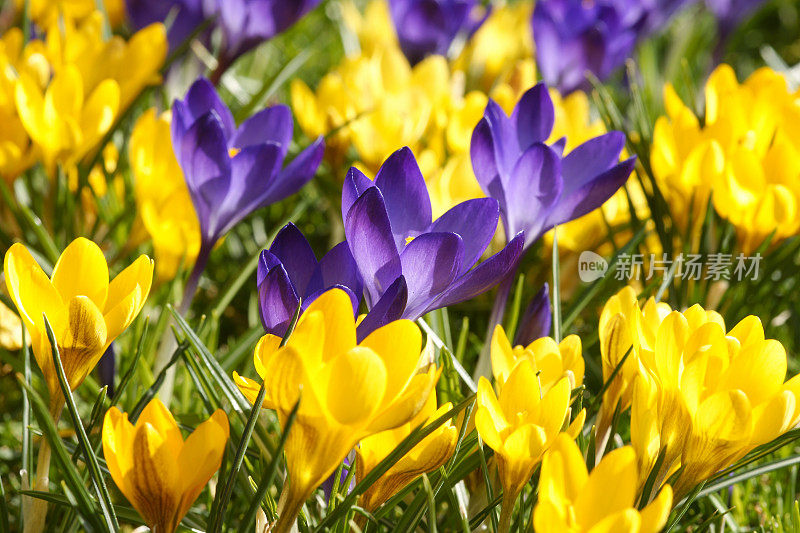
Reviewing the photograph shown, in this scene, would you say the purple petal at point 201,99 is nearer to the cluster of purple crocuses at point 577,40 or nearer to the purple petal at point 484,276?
the purple petal at point 484,276

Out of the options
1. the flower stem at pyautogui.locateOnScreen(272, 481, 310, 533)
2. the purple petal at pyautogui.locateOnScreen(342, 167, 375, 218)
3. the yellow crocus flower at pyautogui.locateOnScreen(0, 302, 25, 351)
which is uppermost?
the yellow crocus flower at pyautogui.locateOnScreen(0, 302, 25, 351)

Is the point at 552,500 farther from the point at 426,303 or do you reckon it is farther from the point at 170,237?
the point at 170,237

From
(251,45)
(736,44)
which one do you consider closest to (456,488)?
(251,45)

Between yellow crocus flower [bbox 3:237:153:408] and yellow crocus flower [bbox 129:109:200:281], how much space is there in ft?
0.92

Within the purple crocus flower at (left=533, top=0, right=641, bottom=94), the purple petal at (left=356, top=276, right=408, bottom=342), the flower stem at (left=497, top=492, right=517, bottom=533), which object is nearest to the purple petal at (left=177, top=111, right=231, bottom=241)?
the purple petal at (left=356, top=276, right=408, bottom=342)

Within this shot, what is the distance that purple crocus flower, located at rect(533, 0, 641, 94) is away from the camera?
128cm

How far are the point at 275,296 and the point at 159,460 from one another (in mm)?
110

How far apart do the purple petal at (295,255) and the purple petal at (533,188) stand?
0.20 meters

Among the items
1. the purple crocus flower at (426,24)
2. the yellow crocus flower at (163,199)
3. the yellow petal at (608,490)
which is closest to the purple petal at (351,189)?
the yellow petal at (608,490)

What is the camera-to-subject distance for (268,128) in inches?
29.3

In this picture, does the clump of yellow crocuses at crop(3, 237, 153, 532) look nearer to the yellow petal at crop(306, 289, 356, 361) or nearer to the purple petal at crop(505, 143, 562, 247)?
the yellow petal at crop(306, 289, 356, 361)

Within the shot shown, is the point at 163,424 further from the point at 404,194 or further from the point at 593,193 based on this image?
the point at 593,193

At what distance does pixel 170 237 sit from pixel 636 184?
1.91 ft

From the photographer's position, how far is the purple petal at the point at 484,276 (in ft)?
1.64
